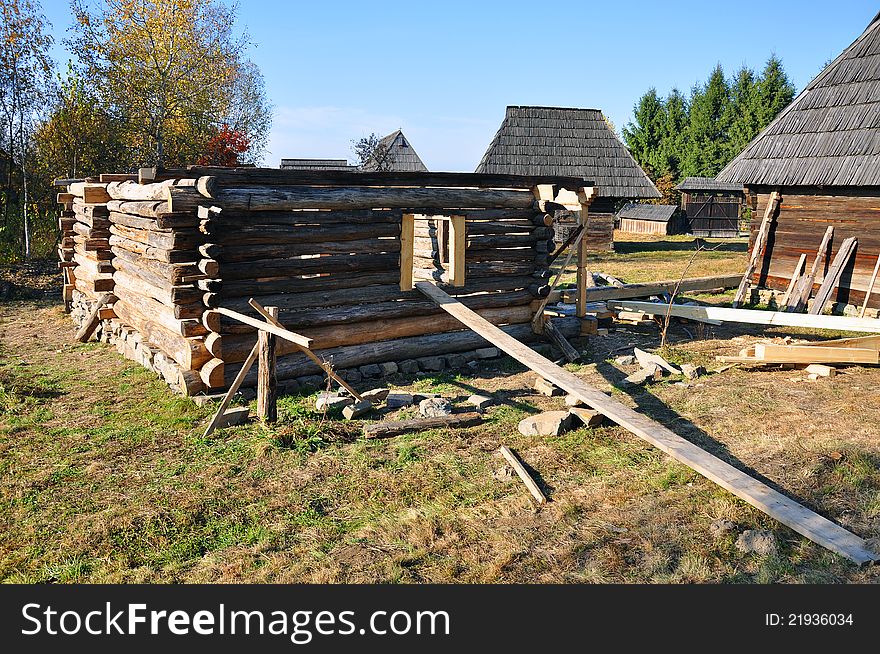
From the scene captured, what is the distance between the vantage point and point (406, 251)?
29.1ft

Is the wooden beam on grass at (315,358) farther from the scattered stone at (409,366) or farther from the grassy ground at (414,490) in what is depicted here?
the scattered stone at (409,366)

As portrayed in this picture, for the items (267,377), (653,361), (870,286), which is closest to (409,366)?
(267,377)

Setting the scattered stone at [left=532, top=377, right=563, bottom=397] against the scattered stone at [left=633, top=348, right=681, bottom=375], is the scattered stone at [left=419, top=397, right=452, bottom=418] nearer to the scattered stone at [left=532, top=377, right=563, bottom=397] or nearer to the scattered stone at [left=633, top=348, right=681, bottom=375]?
the scattered stone at [left=532, top=377, right=563, bottom=397]

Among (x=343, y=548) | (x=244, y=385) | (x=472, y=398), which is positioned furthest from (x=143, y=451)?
(x=472, y=398)

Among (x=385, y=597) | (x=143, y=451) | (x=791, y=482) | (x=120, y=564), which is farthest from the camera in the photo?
(x=143, y=451)

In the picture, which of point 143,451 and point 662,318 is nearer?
point 143,451

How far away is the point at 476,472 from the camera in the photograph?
5.94 m

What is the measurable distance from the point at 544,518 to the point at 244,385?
13.1 feet

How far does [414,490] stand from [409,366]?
11.2 feet

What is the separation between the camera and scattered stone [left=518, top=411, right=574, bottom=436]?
22.1ft

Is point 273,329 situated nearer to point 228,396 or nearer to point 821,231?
point 228,396

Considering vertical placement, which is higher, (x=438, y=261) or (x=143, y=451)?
(x=438, y=261)

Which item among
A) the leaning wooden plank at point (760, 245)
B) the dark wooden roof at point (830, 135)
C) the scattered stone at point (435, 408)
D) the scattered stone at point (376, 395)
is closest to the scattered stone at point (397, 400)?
the scattered stone at point (376, 395)

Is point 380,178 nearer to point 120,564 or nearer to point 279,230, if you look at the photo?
point 279,230
